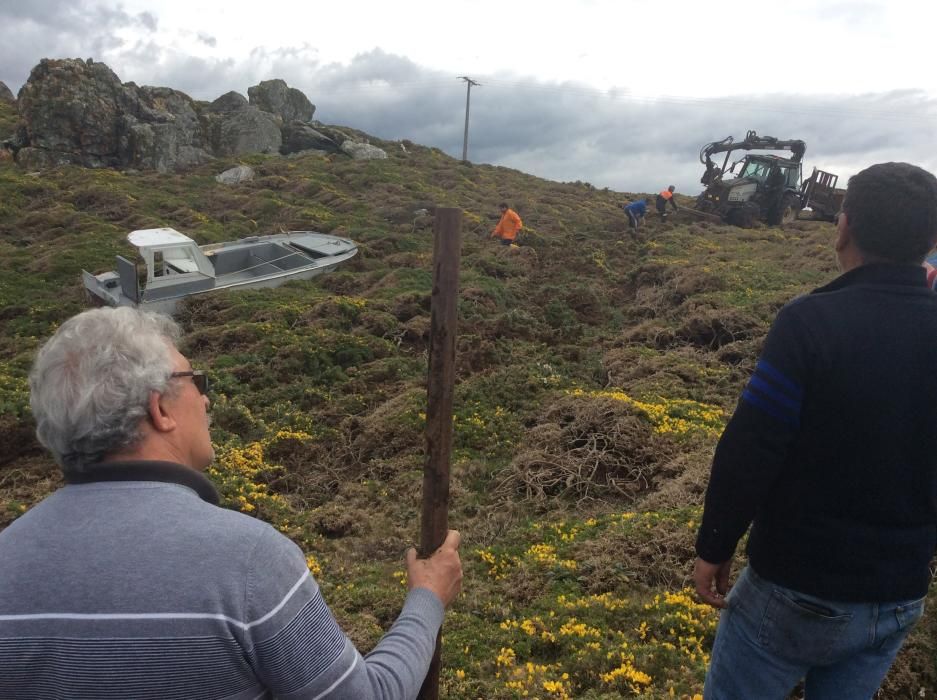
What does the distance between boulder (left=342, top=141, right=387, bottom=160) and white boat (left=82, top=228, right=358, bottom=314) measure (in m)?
19.9

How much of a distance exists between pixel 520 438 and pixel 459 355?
10.3 ft

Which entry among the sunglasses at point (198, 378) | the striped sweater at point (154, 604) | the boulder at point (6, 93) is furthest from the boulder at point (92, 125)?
the striped sweater at point (154, 604)

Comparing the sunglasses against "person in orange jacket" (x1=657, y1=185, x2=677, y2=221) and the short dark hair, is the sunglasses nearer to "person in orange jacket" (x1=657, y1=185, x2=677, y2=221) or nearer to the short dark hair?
the short dark hair

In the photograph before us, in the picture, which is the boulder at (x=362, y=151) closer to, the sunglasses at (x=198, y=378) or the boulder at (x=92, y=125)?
the boulder at (x=92, y=125)

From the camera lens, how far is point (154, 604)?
1277 mm

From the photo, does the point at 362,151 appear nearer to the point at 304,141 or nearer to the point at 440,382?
the point at 304,141

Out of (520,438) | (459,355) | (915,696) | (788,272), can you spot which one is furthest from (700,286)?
(915,696)

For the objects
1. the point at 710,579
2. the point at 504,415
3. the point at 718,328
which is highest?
the point at 710,579

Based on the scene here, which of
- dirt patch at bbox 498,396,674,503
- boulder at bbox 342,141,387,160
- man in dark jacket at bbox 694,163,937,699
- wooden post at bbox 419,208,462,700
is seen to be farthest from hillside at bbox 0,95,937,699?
boulder at bbox 342,141,387,160

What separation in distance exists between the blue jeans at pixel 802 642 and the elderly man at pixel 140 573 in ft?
4.08

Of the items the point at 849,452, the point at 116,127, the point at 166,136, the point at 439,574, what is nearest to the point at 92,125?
the point at 116,127

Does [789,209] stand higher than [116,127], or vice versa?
[116,127]

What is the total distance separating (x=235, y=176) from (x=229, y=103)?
1403cm

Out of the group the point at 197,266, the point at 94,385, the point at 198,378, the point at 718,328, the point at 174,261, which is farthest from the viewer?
the point at 197,266
